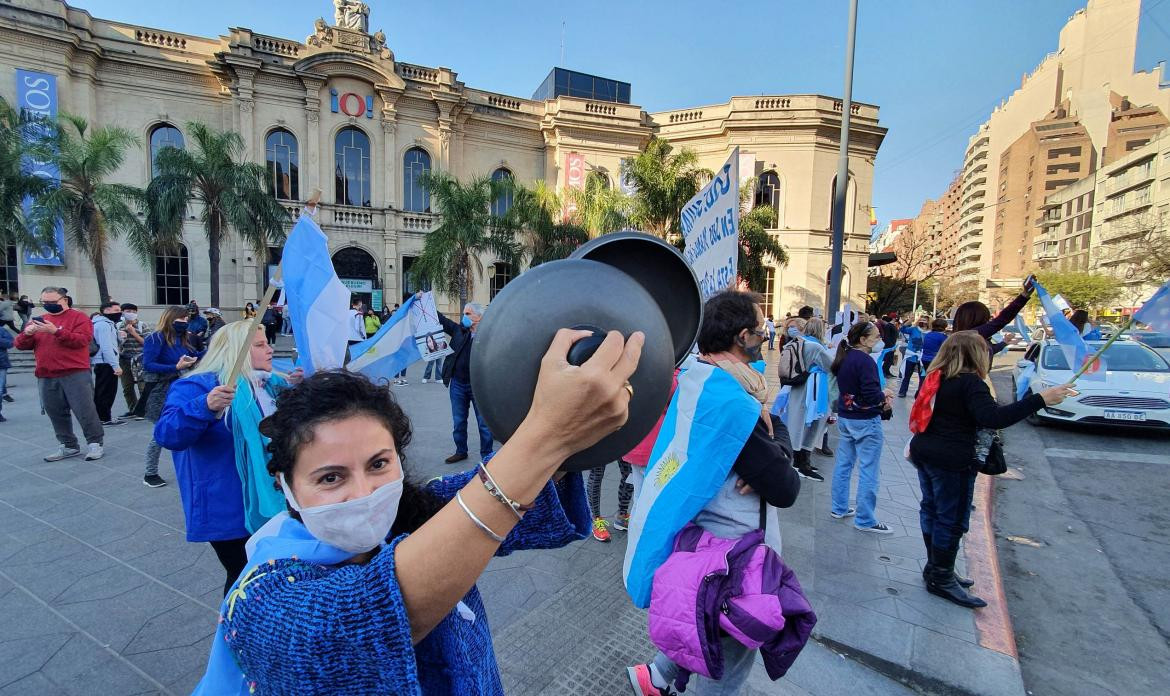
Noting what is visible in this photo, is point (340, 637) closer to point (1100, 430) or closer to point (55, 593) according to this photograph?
point (55, 593)

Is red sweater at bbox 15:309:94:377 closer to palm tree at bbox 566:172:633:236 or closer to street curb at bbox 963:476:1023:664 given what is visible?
street curb at bbox 963:476:1023:664

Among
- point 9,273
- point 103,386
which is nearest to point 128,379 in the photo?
point 103,386

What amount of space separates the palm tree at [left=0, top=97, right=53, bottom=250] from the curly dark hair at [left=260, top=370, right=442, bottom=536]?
69.5 feet

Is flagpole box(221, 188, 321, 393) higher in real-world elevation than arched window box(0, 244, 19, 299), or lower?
lower

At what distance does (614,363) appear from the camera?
2.69 feet

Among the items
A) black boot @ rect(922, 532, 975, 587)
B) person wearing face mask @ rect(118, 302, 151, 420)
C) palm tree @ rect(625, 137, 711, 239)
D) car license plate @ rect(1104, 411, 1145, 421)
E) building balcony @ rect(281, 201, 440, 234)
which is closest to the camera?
black boot @ rect(922, 532, 975, 587)

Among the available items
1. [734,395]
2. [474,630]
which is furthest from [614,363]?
[734,395]

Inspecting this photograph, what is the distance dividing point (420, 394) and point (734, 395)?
10175 mm

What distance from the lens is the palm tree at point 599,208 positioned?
19859 mm

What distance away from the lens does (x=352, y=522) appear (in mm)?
1120

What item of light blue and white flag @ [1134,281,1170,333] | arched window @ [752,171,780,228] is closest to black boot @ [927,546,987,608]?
light blue and white flag @ [1134,281,1170,333]

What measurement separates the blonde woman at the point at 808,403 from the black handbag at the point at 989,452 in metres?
2.80

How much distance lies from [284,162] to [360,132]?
3.80m

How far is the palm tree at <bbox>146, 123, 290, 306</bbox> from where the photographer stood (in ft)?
54.8
